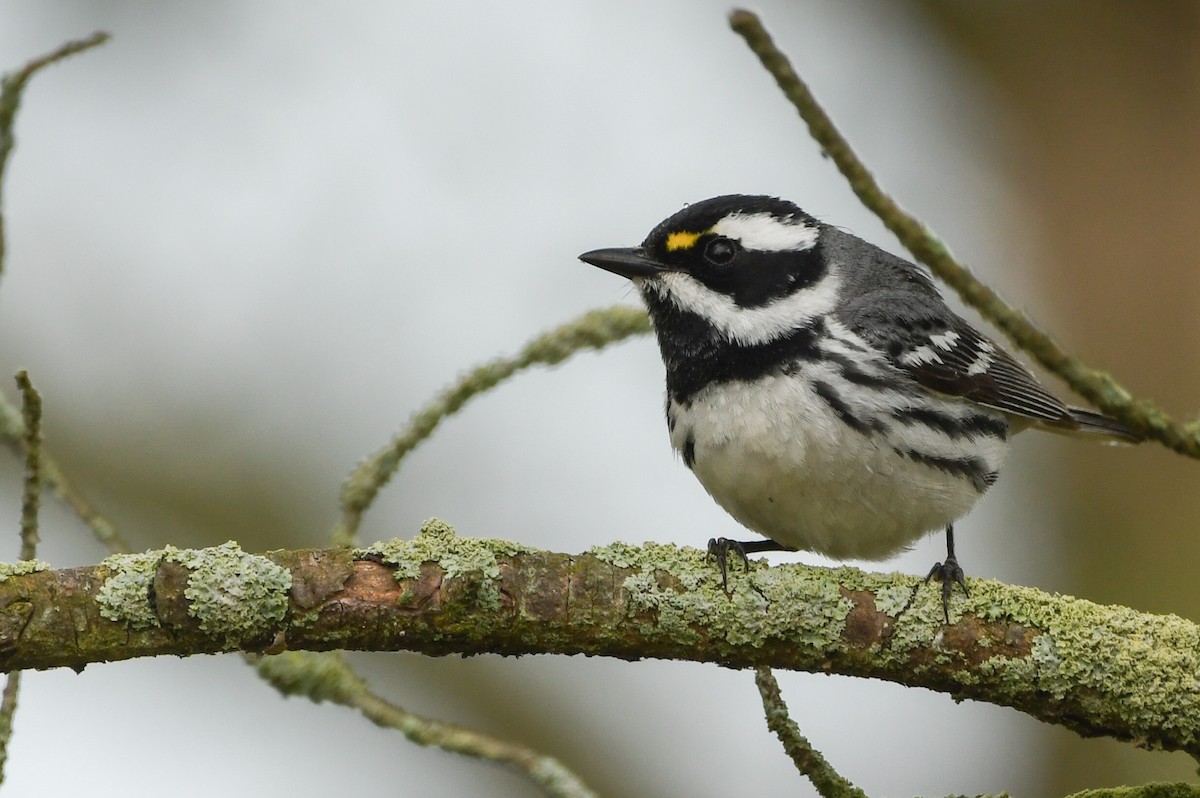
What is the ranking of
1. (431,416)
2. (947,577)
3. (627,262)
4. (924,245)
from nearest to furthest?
(924,245)
(947,577)
(431,416)
(627,262)

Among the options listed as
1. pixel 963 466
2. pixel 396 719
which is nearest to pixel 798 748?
pixel 396 719

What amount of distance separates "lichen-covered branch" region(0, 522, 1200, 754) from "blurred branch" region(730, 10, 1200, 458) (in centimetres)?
72

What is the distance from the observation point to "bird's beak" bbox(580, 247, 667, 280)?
17.2 feet

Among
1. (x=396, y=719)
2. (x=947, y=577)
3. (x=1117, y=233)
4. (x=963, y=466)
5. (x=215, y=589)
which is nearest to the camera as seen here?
(x=215, y=589)

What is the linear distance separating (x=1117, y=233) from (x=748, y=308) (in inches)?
176

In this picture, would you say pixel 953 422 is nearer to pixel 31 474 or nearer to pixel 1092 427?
pixel 1092 427

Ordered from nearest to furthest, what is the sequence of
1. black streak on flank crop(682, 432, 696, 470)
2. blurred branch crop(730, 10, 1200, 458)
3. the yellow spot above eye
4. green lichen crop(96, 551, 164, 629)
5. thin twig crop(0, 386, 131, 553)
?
blurred branch crop(730, 10, 1200, 458), green lichen crop(96, 551, 164, 629), thin twig crop(0, 386, 131, 553), black streak on flank crop(682, 432, 696, 470), the yellow spot above eye

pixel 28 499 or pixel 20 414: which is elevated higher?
pixel 20 414

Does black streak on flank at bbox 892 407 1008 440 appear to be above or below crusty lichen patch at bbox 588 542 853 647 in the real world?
above

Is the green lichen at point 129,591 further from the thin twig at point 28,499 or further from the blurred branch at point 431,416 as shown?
the blurred branch at point 431,416

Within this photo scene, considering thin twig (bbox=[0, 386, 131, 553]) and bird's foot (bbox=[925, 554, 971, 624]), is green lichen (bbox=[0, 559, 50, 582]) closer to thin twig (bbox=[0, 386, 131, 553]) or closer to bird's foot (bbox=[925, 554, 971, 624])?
thin twig (bbox=[0, 386, 131, 553])

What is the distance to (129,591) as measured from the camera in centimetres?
338

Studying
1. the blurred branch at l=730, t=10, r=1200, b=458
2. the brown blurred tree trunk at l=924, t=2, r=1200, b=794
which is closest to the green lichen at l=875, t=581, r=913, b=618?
the blurred branch at l=730, t=10, r=1200, b=458

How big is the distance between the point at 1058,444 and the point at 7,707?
648 cm
